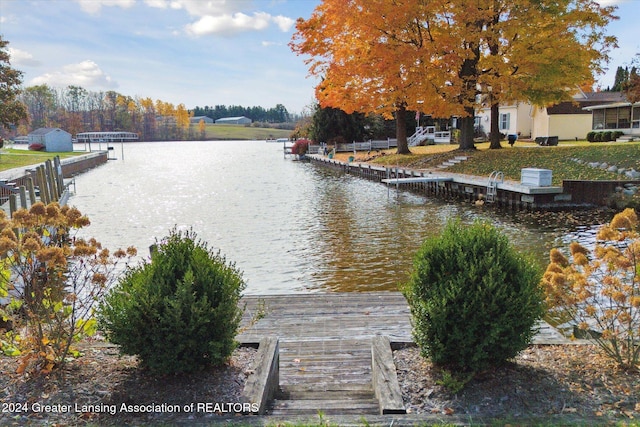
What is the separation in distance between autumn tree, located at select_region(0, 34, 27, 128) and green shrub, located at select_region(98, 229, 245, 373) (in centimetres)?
3948

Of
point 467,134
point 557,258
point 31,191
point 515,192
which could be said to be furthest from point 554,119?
point 557,258

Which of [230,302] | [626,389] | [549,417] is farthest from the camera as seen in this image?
[230,302]

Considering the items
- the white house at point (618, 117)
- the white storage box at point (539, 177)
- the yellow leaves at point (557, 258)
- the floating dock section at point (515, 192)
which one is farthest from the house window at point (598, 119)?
the yellow leaves at point (557, 258)

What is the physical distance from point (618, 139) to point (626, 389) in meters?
33.8

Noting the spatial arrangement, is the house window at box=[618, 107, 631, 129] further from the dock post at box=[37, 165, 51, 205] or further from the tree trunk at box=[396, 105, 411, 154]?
the dock post at box=[37, 165, 51, 205]

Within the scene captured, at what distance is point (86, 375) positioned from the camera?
13.8 feet

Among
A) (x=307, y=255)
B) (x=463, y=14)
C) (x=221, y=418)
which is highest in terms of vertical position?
(x=463, y=14)

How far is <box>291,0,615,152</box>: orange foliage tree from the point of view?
24469 millimetres

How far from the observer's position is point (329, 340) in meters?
5.73

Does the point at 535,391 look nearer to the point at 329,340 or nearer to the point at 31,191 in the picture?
the point at 329,340

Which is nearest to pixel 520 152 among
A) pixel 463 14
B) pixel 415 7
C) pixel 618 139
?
pixel 463 14

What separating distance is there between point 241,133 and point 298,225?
164033 millimetres

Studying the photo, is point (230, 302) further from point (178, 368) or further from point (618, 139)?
point (618, 139)

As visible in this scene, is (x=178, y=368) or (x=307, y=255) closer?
(x=178, y=368)
